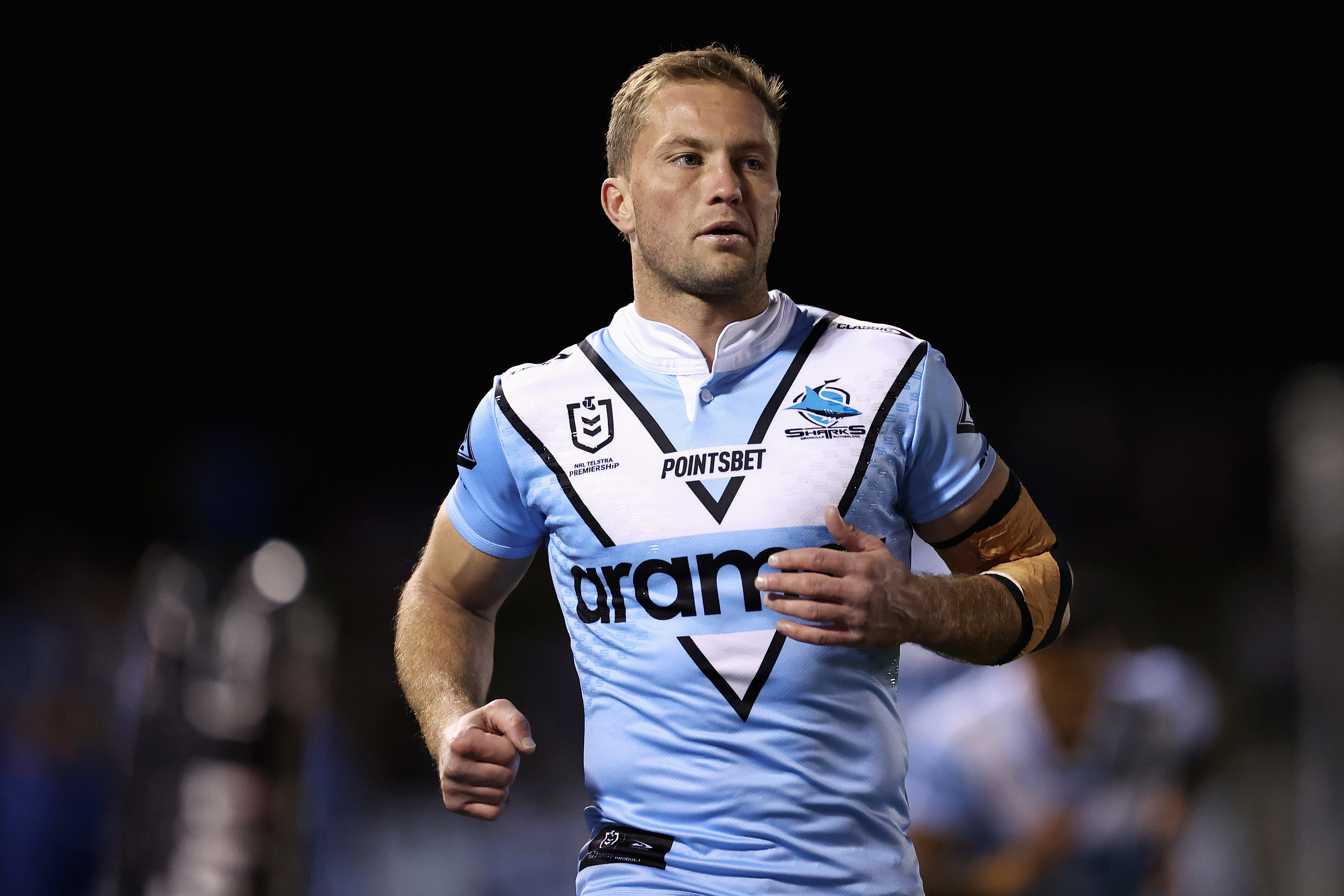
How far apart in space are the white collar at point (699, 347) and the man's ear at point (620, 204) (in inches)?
11.2

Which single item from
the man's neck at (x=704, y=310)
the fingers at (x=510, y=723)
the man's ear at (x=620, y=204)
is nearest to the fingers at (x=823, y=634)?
the fingers at (x=510, y=723)

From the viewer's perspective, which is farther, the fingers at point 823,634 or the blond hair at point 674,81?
the blond hair at point 674,81

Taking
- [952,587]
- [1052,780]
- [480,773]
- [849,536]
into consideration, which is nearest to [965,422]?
[952,587]

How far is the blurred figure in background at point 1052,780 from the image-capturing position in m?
4.50

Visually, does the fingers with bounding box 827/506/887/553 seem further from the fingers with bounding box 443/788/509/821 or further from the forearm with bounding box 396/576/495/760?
the forearm with bounding box 396/576/495/760

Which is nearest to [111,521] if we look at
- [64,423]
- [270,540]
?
[64,423]

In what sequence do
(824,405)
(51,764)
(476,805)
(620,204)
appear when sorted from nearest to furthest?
(476,805)
(824,405)
(620,204)
(51,764)

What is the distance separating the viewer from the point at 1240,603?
34.1 feet

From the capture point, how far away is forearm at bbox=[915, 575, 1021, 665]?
2156 mm

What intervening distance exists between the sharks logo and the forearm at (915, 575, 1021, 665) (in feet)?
1.25

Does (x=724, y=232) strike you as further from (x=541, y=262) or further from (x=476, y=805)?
(x=541, y=262)

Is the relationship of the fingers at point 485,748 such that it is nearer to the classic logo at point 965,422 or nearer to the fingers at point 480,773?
the fingers at point 480,773

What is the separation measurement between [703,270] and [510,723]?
1030 mm

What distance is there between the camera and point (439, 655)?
2723 mm
